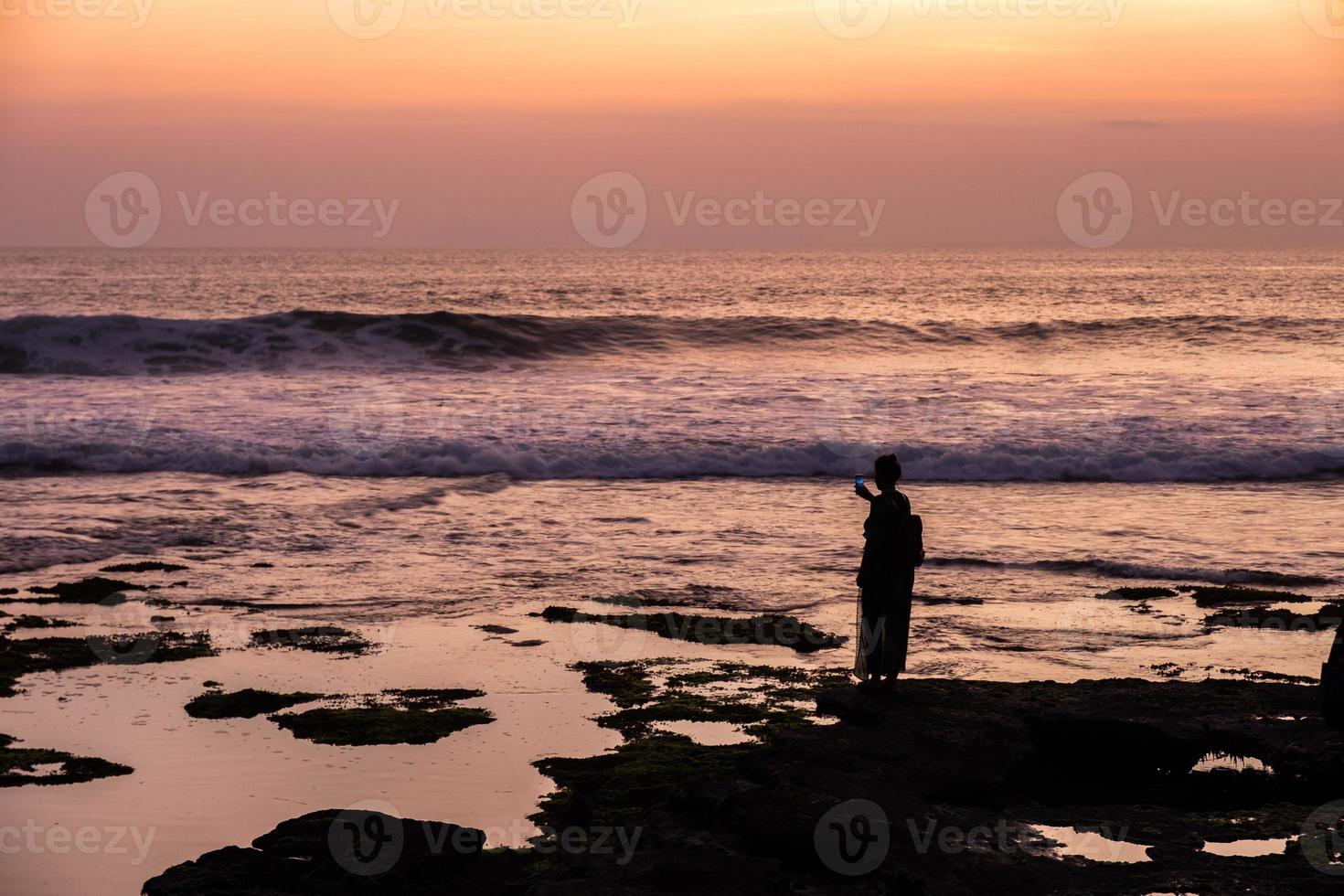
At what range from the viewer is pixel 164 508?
763 inches

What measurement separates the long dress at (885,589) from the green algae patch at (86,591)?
8.37 meters

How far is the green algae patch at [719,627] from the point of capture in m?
11.7

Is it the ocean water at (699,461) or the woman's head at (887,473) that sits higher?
the woman's head at (887,473)

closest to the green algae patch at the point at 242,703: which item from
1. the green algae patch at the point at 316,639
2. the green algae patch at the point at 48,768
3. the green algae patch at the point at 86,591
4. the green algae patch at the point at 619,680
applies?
the green algae patch at the point at 48,768

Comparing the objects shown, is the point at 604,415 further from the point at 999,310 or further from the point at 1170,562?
the point at 999,310

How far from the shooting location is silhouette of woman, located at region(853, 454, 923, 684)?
8812 millimetres

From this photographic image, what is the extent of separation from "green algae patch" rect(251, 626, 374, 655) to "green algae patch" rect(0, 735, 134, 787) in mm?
2987

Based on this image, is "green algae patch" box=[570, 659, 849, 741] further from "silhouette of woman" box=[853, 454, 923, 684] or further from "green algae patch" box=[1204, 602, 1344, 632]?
"green algae patch" box=[1204, 602, 1344, 632]

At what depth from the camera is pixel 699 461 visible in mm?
24000

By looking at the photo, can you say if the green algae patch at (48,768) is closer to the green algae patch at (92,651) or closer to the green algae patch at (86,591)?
the green algae patch at (92,651)

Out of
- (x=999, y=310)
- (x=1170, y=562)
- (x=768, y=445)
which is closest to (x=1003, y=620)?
(x=1170, y=562)

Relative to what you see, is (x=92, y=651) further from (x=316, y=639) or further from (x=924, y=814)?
(x=924, y=814)

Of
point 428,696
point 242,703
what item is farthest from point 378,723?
point 242,703

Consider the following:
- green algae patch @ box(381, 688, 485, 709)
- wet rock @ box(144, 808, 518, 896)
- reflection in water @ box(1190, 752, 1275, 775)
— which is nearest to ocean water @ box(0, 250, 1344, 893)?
green algae patch @ box(381, 688, 485, 709)
